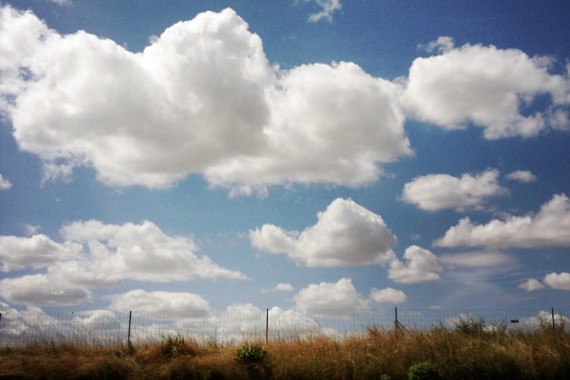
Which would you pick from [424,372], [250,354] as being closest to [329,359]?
[250,354]

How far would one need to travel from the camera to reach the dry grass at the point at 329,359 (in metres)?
17.7

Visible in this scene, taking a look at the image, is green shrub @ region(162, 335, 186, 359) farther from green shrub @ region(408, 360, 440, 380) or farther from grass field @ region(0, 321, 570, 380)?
green shrub @ region(408, 360, 440, 380)

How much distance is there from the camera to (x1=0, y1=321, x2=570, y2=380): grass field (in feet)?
58.0

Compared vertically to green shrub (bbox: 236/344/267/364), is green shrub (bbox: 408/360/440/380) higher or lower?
lower

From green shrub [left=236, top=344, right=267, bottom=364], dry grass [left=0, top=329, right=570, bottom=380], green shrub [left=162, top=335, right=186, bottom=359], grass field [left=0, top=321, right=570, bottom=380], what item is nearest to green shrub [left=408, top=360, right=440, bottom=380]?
grass field [left=0, top=321, right=570, bottom=380]

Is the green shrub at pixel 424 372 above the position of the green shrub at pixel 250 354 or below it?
below

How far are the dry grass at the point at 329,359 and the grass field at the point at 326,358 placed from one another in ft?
0.11

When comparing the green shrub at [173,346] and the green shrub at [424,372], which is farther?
the green shrub at [173,346]

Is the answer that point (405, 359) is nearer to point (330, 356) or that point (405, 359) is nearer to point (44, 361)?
point (330, 356)

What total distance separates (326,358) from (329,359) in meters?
0.11

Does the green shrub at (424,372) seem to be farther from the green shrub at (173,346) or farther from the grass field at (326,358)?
the green shrub at (173,346)

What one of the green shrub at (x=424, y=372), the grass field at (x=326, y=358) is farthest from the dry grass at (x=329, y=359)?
the green shrub at (x=424, y=372)

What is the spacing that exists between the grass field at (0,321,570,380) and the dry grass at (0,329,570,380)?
0.03m

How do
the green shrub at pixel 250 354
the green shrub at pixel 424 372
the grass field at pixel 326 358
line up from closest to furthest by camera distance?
the green shrub at pixel 424 372 → the grass field at pixel 326 358 → the green shrub at pixel 250 354
